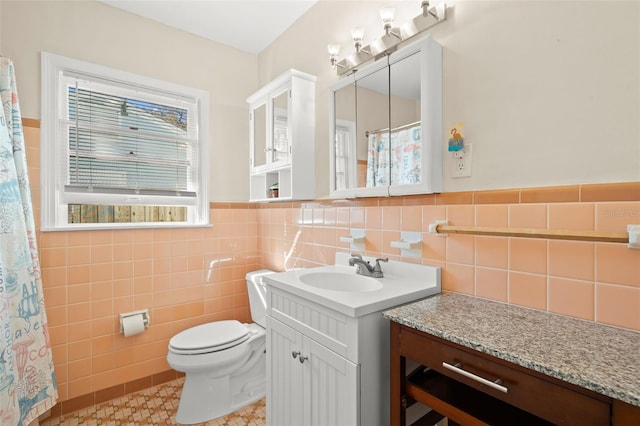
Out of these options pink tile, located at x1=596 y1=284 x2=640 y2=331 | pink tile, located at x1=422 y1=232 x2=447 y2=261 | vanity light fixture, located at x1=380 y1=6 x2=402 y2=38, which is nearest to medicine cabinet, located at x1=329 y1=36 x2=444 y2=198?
vanity light fixture, located at x1=380 y1=6 x2=402 y2=38

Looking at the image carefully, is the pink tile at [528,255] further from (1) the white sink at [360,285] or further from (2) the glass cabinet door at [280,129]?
(2) the glass cabinet door at [280,129]

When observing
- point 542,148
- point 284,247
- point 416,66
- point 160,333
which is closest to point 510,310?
point 542,148

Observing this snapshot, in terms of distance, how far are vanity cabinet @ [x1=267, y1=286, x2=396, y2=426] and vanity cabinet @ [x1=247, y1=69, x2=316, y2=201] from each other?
81 cm

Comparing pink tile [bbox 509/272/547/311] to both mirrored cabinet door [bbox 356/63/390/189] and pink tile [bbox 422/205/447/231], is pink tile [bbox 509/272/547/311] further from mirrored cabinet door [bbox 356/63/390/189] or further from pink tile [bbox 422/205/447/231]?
mirrored cabinet door [bbox 356/63/390/189]

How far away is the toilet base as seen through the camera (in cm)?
183

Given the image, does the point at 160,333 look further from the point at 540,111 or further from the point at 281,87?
the point at 540,111

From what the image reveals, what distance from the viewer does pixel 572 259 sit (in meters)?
1.01

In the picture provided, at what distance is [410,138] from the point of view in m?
1.41

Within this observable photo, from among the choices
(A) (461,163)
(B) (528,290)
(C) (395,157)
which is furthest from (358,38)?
(B) (528,290)

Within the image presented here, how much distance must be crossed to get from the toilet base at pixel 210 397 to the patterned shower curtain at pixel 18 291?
702 mm

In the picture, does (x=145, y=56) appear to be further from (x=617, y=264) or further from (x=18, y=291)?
(x=617, y=264)

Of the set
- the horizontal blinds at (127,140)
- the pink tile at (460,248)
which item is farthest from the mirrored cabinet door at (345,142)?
the horizontal blinds at (127,140)

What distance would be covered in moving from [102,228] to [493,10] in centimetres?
241

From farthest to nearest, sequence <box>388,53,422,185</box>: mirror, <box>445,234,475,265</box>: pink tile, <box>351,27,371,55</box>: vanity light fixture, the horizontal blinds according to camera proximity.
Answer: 1. the horizontal blinds
2. <box>351,27,371,55</box>: vanity light fixture
3. <box>388,53,422,185</box>: mirror
4. <box>445,234,475,265</box>: pink tile
